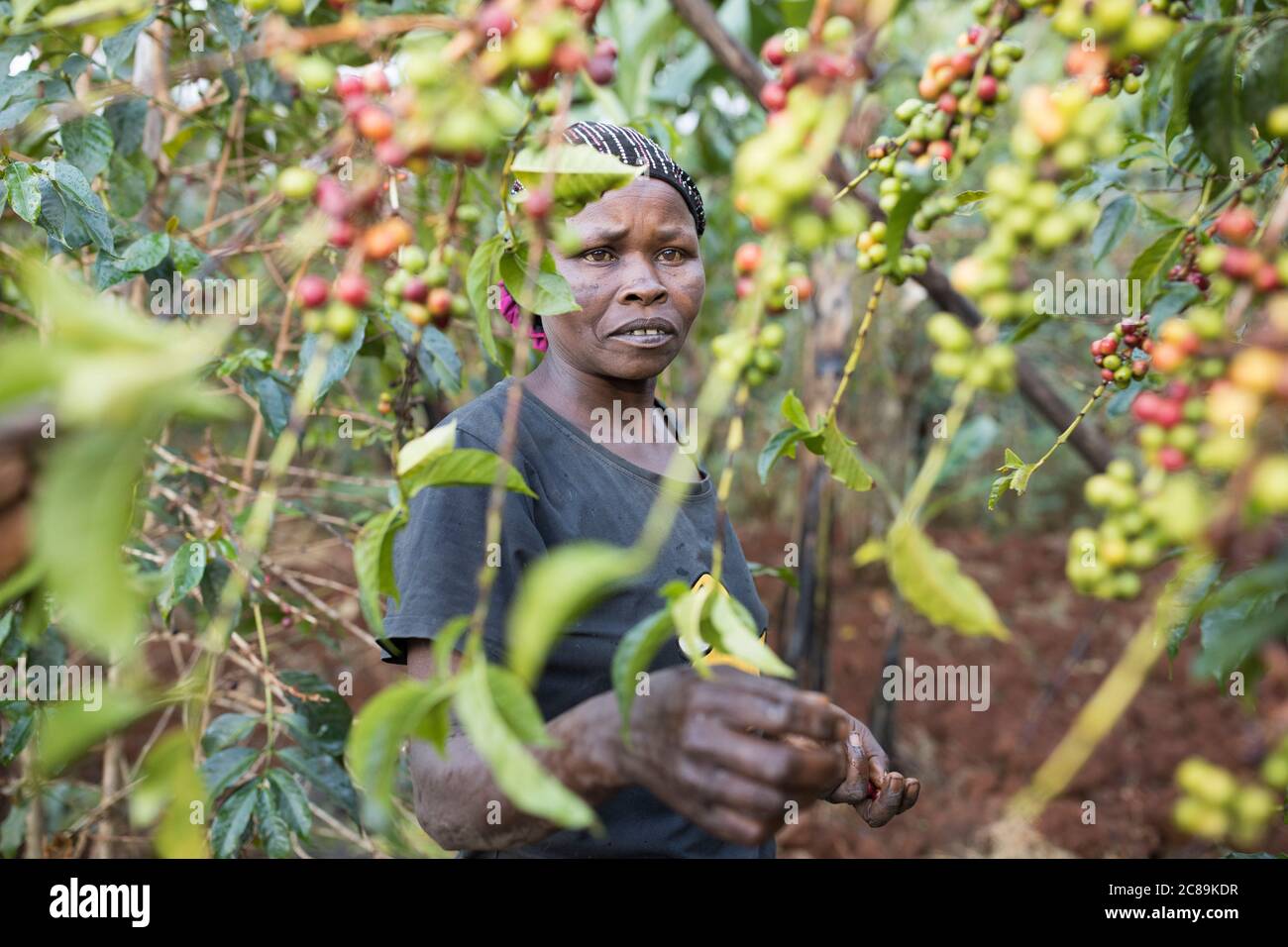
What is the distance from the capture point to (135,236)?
1.72 meters

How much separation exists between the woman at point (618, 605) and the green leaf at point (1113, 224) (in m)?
0.58

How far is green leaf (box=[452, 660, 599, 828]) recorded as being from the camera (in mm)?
555

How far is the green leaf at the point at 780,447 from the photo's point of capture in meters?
0.95

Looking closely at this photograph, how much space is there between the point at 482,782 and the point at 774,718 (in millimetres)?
350

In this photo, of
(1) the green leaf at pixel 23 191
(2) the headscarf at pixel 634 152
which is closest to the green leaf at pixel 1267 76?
(2) the headscarf at pixel 634 152

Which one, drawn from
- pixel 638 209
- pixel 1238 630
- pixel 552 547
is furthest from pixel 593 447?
pixel 1238 630

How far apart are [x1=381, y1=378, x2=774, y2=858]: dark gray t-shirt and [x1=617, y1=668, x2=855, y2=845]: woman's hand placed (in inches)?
13.9

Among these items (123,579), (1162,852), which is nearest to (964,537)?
(1162,852)

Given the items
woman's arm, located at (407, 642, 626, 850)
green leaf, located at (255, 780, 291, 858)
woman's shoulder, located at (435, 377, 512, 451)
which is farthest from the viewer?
green leaf, located at (255, 780, 291, 858)

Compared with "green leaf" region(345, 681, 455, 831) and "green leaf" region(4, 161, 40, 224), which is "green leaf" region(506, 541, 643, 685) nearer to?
"green leaf" region(345, 681, 455, 831)

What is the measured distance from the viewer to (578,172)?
880mm

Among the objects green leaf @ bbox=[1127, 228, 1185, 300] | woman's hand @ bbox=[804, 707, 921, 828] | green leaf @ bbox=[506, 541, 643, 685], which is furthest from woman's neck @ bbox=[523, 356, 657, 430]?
green leaf @ bbox=[506, 541, 643, 685]

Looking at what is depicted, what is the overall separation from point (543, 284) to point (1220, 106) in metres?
0.58
